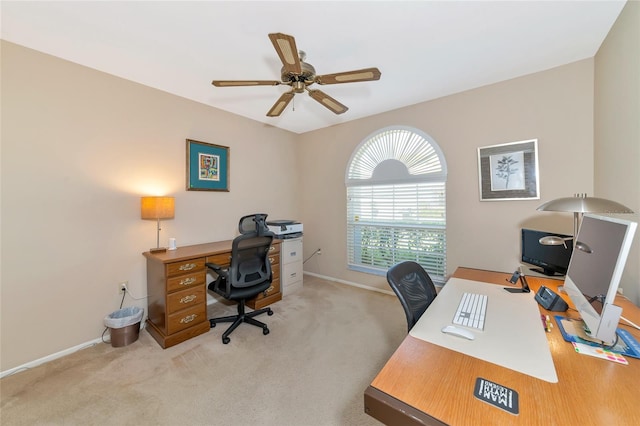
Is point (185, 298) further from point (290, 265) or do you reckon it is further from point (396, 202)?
point (396, 202)

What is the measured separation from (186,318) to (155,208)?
1157 mm

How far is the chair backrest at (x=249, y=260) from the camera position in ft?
7.48

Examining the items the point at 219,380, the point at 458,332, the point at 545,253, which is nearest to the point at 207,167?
the point at 219,380

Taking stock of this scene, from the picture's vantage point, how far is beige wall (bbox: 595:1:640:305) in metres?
1.47

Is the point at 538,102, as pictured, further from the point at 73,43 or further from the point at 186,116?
the point at 73,43

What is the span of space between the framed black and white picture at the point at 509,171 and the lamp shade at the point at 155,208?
3494 millimetres

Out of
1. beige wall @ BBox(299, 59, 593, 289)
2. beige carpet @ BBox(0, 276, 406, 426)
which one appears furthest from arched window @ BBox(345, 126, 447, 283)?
→ beige carpet @ BBox(0, 276, 406, 426)

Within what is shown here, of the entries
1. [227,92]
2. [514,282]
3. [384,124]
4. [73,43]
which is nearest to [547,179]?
[514,282]

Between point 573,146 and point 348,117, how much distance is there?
101 inches

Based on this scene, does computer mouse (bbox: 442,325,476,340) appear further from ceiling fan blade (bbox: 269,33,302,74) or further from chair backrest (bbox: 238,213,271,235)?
chair backrest (bbox: 238,213,271,235)

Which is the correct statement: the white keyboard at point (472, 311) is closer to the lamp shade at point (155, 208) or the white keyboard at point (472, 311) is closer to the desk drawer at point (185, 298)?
the desk drawer at point (185, 298)

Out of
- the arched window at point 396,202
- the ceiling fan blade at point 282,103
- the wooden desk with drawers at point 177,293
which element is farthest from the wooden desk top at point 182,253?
the arched window at point 396,202

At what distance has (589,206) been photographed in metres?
1.29

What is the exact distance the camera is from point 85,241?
7.33ft
